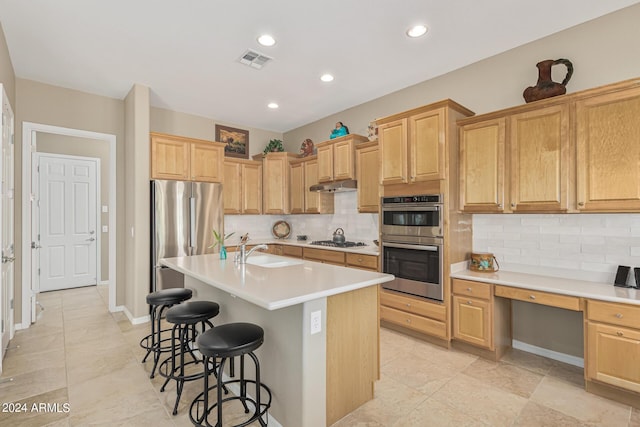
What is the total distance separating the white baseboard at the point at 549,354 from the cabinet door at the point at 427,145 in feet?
6.14

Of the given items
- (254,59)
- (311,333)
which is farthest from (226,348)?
(254,59)

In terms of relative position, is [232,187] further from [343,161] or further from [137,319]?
[137,319]

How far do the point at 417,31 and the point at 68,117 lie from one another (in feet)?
14.2

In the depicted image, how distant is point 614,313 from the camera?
2230mm

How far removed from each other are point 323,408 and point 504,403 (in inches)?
54.8

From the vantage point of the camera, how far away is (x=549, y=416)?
84.0 inches

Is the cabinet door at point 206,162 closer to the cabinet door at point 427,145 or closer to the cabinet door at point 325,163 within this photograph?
the cabinet door at point 325,163

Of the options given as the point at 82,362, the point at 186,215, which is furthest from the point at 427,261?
the point at 82,362

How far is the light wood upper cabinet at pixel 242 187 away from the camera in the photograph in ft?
17.5

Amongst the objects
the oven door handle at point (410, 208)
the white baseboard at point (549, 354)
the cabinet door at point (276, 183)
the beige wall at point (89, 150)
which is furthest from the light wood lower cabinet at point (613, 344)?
the beige wall at point (89, 150)

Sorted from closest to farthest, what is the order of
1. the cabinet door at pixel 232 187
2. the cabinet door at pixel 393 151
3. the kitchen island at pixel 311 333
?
the kitchen island at pixel 311 333 → the cabinet door at pixel 393 151 → the cabinet door at pixel 232 187

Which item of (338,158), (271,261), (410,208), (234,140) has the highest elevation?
(234,140)

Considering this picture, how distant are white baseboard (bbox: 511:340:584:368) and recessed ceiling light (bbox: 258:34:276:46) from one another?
12.6ft

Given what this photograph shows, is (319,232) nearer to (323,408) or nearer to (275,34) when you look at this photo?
(275,34)
